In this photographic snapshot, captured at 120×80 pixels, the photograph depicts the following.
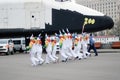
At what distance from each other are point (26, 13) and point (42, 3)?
1.64 meters

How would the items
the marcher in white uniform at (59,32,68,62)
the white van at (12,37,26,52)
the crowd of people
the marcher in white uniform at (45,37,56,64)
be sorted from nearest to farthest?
the crowd of people, the marcher in white uniform at (45,37,56,64), the marcher in white uniform at (59,32,68,62), the white van at (12,37,26,52)

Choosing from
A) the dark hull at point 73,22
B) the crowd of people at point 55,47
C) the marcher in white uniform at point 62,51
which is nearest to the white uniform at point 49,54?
the crowd of people at point 55,47

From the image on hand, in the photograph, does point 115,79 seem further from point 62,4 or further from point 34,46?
point 62,4

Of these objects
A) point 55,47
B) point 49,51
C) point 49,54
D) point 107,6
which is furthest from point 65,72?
point 107,6

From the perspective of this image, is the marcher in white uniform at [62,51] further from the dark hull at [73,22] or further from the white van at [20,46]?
the white van at [20,46]

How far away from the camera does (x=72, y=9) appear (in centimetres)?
2823

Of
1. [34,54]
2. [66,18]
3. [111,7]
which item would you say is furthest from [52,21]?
[111,7]

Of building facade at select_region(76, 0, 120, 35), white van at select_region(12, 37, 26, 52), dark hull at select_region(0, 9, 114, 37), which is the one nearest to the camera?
dark hull at select_region(0, 9, 114, 37)

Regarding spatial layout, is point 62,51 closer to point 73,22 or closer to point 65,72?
point 65,72

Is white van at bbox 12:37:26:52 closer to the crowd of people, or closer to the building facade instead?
the crowd of people

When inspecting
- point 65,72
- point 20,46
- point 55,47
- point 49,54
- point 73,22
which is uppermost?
point 73,22

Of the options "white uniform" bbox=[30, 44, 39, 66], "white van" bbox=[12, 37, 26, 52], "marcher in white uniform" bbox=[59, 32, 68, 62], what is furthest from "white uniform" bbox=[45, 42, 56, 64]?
"white van" bbox=[12, 37, 26, 52]

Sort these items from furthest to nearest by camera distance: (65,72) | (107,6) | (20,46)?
(107,6) → (20,46) → (65,72)

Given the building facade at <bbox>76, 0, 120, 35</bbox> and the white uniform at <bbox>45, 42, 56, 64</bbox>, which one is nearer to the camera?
the white uniform at <bbox>45, 42, 56, 64</bbox>
